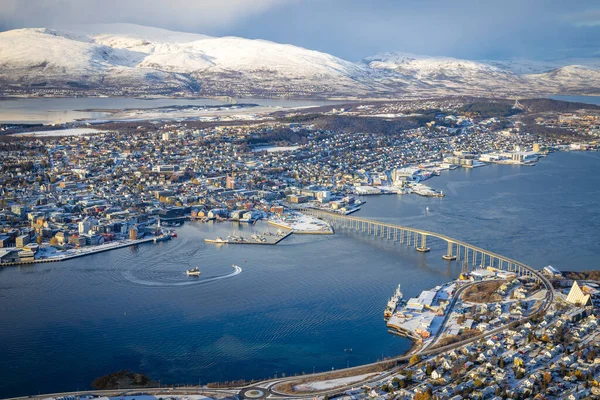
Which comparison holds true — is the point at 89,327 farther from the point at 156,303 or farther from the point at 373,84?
the point at 373,84

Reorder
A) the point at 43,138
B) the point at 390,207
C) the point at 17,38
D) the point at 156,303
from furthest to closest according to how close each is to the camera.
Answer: the point at 17,38
the point at 43,138
the point at 390,207
the point at 156,303

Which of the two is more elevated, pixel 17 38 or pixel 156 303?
pixel 17 38

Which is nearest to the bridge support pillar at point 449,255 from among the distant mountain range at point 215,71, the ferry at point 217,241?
the ferry at point 217,241

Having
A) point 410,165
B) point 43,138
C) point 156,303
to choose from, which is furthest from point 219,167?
point 156,303

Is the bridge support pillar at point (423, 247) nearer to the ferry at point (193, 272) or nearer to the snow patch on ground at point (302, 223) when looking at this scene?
the snow patch on ground at point (302, 223)

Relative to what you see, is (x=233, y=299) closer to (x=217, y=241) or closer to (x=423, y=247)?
(x=217, y=241)

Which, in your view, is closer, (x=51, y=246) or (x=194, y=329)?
(x=194, y=329)

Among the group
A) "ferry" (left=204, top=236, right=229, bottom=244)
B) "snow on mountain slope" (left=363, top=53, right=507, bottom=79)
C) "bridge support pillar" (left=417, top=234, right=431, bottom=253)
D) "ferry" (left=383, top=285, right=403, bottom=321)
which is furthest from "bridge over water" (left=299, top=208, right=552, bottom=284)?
"snow on mountain slope" (left=363, top=53, right=507, bottom=79)
